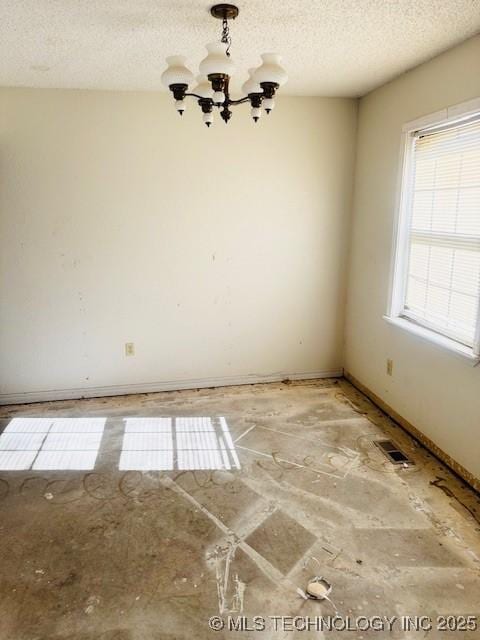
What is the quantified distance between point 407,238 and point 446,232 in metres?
0.46

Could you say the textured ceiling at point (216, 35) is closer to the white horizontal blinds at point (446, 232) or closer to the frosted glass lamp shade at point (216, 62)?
the frosted glass lamp shade at point (216, 62)

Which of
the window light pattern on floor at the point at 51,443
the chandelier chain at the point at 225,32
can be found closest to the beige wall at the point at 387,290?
the chandelier chain at the point at 225,32

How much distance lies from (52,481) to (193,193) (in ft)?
7.98

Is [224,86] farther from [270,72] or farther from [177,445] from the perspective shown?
[177,445]

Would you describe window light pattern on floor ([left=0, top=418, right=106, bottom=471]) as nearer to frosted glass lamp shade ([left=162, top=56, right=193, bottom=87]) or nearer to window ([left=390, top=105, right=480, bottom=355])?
frosted glass lamp shade ([left=162, top=56, right=193, bottom=87])

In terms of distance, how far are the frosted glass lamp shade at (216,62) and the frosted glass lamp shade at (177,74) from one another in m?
0.18

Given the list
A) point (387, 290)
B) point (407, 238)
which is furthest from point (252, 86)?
point (387, 290)

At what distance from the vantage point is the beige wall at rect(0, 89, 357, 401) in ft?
12.1

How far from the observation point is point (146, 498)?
262cm

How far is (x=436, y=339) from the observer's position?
3014mm

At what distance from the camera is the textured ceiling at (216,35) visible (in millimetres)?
2176

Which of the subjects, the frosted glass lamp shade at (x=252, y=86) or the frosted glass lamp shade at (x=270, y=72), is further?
the frosted glass lamp shade at (x=252, y=86)

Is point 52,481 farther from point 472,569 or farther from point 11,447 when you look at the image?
point 472,569

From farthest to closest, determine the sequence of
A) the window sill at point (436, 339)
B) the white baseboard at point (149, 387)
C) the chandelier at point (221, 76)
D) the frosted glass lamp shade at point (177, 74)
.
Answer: the white baseboard at point (149, 387)
the window sill at point (436, 339)
the frosted glass lamp shade at point (177, 74)
the chandelier at point (221, 76)
